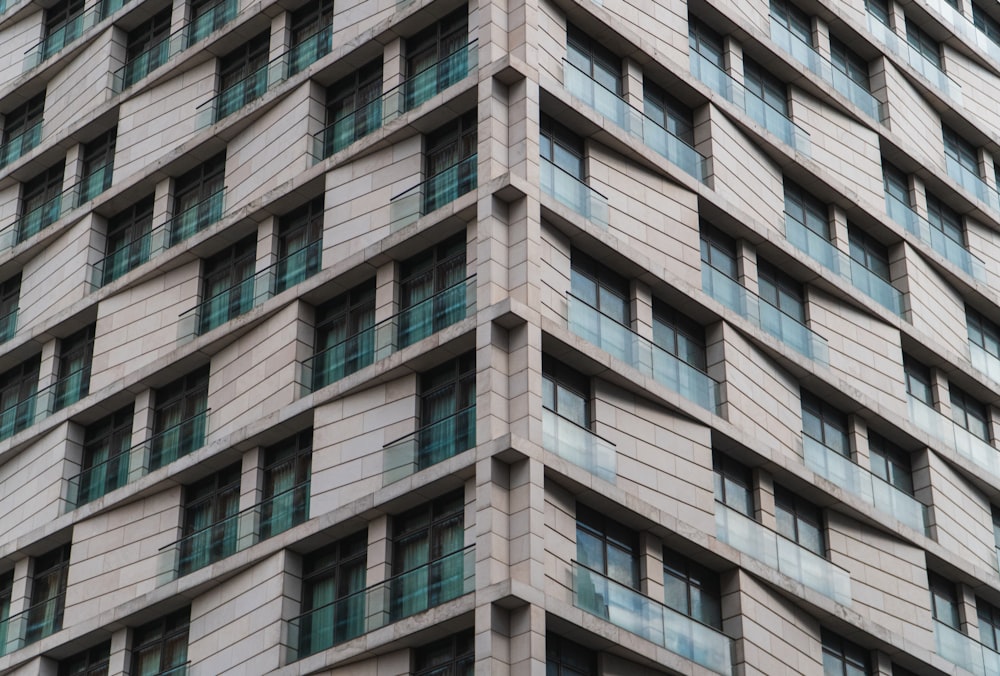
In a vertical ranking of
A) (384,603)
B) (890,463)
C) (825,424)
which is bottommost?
(384,603)

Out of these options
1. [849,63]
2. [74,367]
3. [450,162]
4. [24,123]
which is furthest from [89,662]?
[849,63]

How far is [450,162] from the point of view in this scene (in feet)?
158

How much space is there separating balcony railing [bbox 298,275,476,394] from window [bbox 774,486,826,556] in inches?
363

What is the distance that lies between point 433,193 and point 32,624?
14482 mm

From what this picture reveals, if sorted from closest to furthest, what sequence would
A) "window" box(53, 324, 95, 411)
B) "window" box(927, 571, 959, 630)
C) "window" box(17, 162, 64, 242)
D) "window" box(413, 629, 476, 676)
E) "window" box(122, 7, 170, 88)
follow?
1. "window" box(413, 629, 476, 676)
2. "window" box(927, 571, 959, 630)
3. "window" box(53, 324, 95, 411)
4. "window" box(122, 7, 170, 88)
5. "window" box(17, 162, 64, 242)

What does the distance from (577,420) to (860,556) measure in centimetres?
927

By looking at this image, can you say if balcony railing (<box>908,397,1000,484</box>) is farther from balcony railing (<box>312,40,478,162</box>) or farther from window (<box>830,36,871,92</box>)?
balcony railing (<box>312,40,478,162</box>)

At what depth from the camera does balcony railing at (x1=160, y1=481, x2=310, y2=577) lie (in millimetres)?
47094

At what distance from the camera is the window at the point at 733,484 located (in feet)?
158

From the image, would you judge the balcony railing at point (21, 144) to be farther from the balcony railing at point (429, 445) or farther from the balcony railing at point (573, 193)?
the balcony railing at point (429, 445)

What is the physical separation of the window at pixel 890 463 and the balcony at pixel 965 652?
368 cm

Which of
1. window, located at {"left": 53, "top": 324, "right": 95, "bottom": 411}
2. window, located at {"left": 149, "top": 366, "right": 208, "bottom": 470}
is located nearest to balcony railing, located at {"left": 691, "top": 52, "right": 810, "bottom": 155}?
→ window, located at {"left": 149, "top": 366, "right": 208, "bottom": 470}

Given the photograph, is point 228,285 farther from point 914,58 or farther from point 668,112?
point 914,58

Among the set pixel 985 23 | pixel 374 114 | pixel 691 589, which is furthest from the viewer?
pixel 985 23
